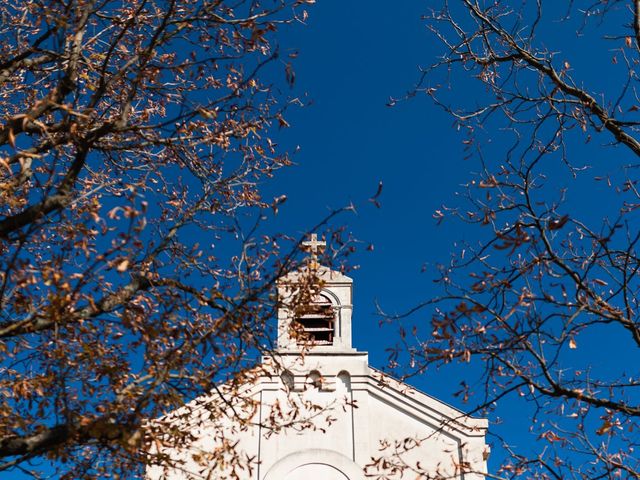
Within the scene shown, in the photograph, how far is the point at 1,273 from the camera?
19.5ft

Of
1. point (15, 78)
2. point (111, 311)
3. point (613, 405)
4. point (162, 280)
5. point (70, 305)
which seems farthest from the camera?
point (15, 78)

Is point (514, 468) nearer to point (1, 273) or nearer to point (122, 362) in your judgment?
point (122, 362)

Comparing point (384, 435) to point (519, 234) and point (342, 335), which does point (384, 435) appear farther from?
point (519, 234)

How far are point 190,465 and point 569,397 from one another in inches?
426

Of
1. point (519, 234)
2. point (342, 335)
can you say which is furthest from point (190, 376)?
point (342, 335)

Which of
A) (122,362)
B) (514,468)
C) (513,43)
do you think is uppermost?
(513,43)

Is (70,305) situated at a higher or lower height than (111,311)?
lower

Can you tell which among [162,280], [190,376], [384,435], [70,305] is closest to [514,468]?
[190,376]

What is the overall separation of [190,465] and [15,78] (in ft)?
31.2

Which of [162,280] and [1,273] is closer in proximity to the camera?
[1,273]

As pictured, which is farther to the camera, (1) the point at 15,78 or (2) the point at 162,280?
(1) the point at 15,78

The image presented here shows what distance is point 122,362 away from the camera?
7184 mm

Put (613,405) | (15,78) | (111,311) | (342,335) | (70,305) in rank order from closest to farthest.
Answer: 1. (70,305)
2. (613,405)
3. (111,311)
4. (15,78)
5. (342,335)

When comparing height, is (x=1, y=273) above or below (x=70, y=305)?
above
